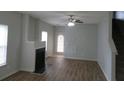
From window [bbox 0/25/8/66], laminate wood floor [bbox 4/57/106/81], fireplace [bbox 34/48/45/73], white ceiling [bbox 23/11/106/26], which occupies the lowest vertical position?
laminate wood floor [bbox 4/57/106/81]

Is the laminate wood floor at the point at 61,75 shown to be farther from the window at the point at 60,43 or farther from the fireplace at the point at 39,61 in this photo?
the window at the point at 60,43

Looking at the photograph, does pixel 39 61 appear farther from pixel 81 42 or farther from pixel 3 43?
pixel 81 42

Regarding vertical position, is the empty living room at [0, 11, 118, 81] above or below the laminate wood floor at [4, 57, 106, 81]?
above

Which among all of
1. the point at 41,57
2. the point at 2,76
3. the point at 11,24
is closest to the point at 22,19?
the point at 11,24

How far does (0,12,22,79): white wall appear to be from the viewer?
4016 millimetres

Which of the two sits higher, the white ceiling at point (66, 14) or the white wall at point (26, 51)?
the white ceiling at point (66, 14)

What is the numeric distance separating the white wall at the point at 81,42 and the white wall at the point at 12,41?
4.14m

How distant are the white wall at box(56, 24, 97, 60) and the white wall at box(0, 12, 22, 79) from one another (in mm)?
4139

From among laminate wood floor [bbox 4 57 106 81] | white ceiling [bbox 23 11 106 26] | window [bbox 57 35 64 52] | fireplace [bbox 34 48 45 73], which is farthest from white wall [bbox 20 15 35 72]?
window [bbox 57 35 64 52]

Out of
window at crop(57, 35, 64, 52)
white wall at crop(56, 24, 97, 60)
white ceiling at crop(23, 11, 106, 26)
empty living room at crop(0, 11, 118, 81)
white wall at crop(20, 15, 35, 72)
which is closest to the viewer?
empty living room at crop(0, 11, 118, 81)

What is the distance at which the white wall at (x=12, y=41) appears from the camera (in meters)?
4.02

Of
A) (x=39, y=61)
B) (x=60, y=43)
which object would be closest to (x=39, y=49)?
(x=39, y=61)

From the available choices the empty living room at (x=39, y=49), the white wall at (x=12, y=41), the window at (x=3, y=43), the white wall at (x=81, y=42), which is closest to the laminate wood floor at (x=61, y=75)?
the empty living room at (x=39, y=49)

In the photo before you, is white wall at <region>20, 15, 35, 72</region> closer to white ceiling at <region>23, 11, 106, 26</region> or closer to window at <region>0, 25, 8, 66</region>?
white ceiling at <region>23, 11, 106, 26</region>
